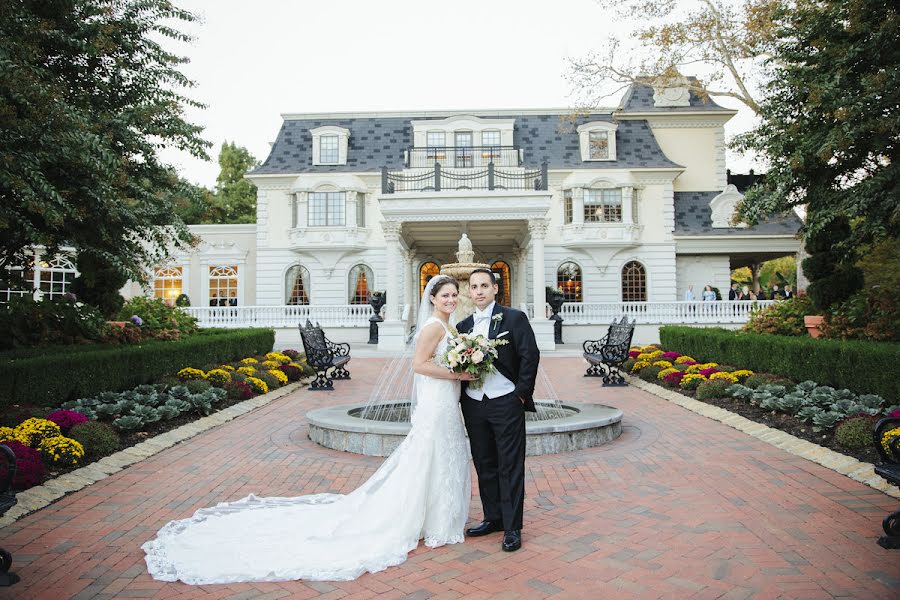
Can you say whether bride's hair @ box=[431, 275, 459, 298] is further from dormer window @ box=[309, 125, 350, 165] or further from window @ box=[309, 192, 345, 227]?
dormer window @ box=[309, 125, 350, 165]

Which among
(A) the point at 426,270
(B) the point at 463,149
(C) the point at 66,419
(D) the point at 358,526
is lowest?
(D) the point at 358,526

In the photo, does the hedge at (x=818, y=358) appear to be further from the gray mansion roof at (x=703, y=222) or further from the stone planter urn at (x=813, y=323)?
the gray mansion roof at (x=703, y=222)

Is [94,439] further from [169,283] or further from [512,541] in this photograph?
[169,283]

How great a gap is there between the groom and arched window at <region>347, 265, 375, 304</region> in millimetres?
24192

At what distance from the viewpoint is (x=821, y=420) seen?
287 inches

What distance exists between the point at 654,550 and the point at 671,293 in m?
25.0

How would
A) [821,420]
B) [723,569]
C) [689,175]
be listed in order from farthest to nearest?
1. [689,175]
2. [821,420]
3. [723,569]

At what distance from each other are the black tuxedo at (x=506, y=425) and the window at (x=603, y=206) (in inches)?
959

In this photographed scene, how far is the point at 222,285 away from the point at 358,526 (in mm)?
27396

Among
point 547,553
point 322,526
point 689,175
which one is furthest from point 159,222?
point 689,175

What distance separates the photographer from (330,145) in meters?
28.7

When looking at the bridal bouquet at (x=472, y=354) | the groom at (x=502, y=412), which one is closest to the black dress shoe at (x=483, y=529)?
the groom at (x=502, y=412)

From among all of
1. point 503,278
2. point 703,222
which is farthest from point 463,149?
point 703,222

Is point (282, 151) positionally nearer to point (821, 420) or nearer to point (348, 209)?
point (348, 209)
